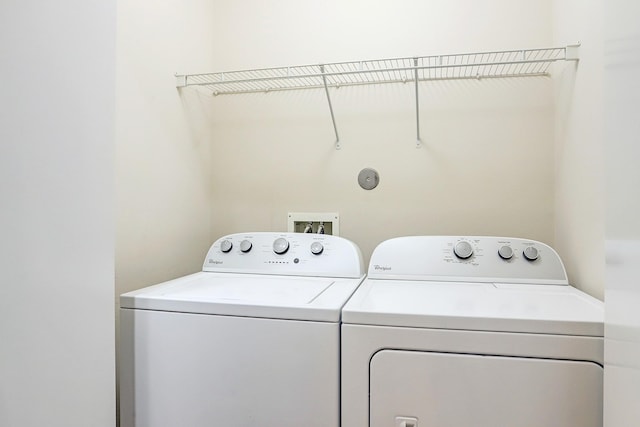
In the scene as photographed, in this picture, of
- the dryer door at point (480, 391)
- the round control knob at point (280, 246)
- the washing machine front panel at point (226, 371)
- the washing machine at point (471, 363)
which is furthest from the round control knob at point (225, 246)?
the dryer door at point (480, 391)

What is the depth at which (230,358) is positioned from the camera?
0.97m

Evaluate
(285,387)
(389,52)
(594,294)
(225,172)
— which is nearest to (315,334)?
(285,387)

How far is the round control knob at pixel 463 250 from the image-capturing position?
4.55 ft

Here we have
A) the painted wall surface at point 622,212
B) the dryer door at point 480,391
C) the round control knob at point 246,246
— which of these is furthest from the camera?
the round control knob at point 246,246

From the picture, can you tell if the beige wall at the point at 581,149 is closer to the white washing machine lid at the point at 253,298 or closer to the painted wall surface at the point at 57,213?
the white washing machine lid at the point at 253,298

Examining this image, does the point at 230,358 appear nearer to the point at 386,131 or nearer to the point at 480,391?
the point at 480,391

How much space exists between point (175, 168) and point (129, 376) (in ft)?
3.06

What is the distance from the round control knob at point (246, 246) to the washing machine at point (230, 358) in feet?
1.37

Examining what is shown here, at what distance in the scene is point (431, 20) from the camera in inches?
69.0

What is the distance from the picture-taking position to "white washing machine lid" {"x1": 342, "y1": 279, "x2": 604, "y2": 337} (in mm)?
836

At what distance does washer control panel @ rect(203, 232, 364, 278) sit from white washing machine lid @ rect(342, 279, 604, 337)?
25cm

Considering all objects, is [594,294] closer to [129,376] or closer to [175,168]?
[129,376]

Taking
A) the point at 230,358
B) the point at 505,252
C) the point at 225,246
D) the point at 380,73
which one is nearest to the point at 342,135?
the point at 380,73

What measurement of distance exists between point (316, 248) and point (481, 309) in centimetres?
73
